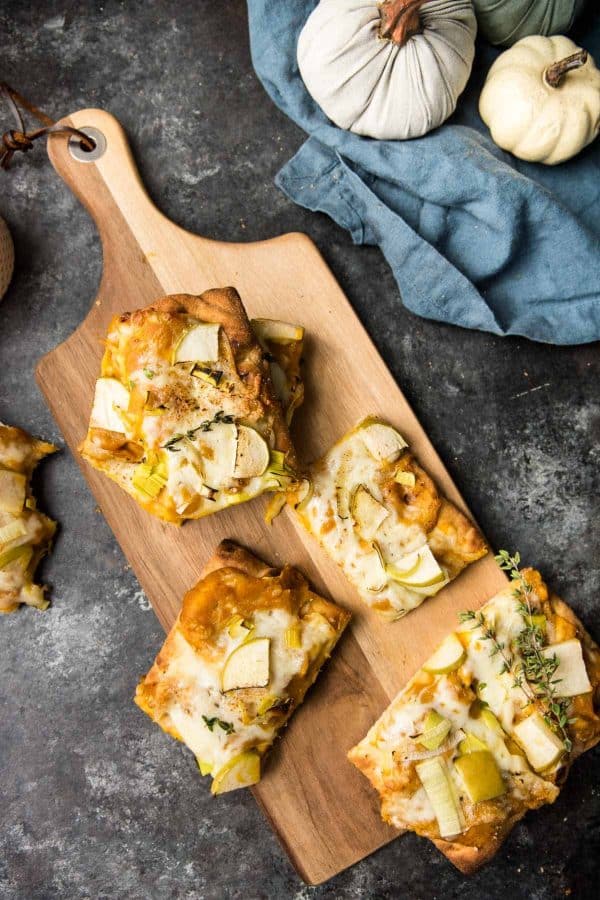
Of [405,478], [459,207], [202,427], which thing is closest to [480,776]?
[405,478]

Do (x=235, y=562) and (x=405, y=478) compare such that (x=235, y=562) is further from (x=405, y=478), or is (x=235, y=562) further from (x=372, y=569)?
(x=405, y=478)

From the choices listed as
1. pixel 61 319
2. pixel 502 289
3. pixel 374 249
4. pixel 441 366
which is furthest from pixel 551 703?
pixel 61 319

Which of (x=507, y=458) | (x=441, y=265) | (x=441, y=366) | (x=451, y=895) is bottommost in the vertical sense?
(x=451, y=895)

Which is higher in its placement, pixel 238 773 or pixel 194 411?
pixel 194 411

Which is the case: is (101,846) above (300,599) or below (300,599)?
below

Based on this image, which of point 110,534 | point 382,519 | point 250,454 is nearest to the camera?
point 250,454

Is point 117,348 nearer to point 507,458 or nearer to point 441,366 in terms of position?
point 441,366
